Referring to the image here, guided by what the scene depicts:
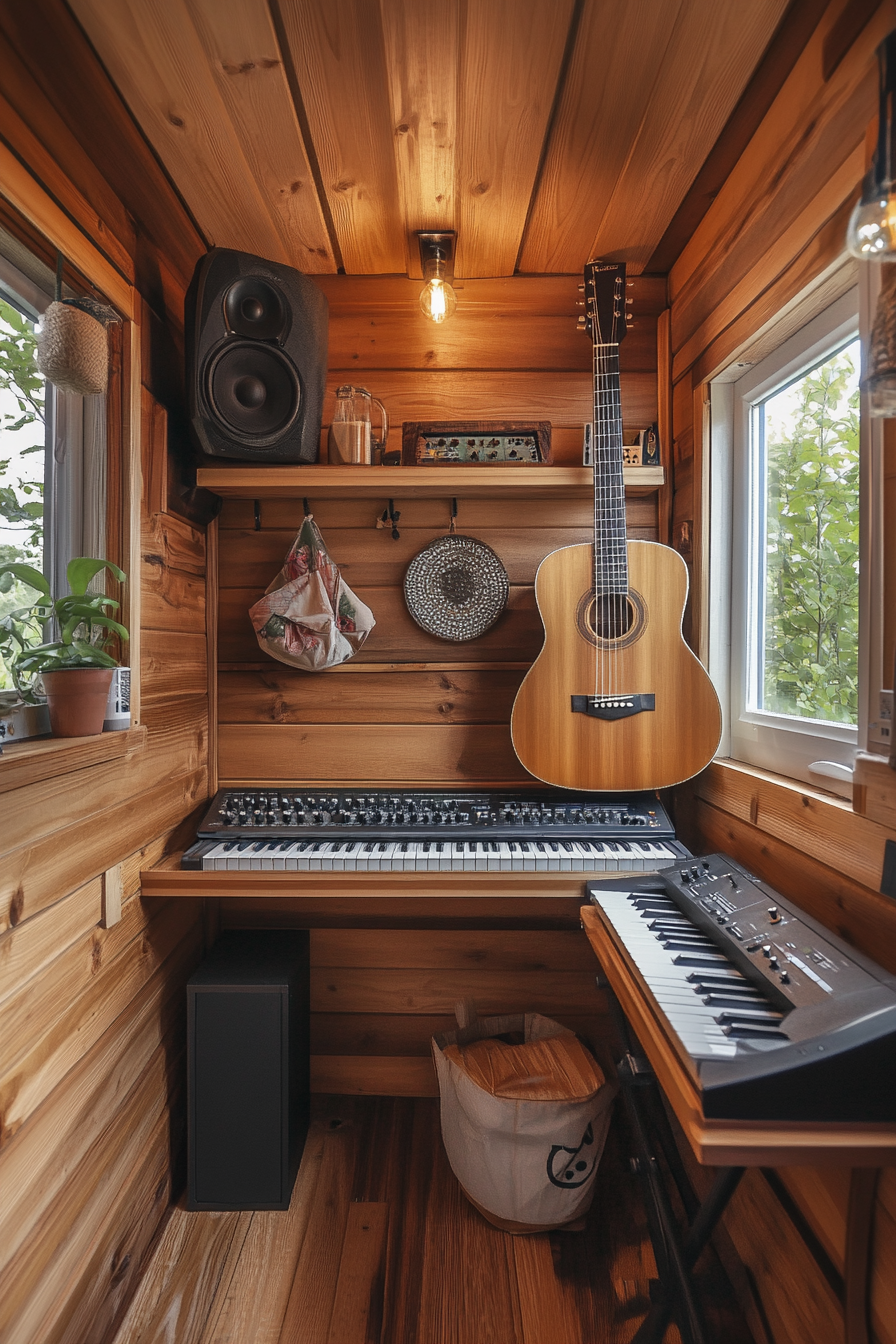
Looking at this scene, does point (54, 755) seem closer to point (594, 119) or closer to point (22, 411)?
point (22, 411)

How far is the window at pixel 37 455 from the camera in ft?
4.42

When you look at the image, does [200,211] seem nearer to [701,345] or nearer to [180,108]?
[180,108]

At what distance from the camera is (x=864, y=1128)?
0.83 m

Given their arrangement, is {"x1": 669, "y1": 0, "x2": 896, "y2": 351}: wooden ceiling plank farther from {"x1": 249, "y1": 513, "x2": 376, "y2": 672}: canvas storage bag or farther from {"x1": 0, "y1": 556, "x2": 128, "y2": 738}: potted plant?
{"x1": 0, "y1": 556, "x2": 128, "y2": 738}: potted plant

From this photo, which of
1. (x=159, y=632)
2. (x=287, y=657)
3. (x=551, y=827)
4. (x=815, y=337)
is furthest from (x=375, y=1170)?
(x=815, y=337)

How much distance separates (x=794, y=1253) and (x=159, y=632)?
181cm

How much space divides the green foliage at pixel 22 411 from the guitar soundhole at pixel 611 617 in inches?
48.2

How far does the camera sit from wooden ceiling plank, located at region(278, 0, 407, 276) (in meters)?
1.25

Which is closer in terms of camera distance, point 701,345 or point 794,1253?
point 794,1253

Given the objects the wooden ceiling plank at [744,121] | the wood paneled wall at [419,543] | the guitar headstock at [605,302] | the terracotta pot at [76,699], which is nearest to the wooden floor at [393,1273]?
the wood paneled wall at [419,543]

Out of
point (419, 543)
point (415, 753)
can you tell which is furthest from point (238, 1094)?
point (419, 543)

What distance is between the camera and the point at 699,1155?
809mm

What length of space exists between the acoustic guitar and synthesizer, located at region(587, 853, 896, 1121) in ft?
1.29

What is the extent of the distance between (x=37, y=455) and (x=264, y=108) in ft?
2.71
